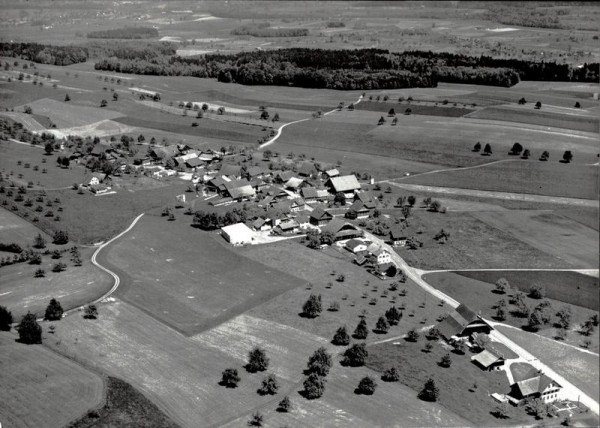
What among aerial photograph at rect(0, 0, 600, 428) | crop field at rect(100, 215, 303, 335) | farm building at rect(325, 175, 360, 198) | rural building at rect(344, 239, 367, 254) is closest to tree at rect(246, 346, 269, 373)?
aerial photograph at rect(0, 0, 600, 428)

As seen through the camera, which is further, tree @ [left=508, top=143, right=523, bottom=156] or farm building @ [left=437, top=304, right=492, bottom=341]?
tree @ [left=508, top=143, right=523, bottom=156]

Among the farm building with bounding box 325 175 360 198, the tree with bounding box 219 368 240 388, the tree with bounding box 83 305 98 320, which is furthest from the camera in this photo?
the farm building with bounding box 325 175 360 198

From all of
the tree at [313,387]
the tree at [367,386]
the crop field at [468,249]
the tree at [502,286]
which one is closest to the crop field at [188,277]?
the tree at [313,387]

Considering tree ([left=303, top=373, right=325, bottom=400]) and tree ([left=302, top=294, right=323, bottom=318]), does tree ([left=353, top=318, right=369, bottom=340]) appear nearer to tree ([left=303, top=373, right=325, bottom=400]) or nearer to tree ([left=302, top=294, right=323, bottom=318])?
tree ([left=302, top=294, right=323, bottom=318])

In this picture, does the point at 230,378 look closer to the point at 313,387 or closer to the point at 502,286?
the point at 313,387

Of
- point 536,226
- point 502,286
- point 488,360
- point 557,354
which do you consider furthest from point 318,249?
point 557,354

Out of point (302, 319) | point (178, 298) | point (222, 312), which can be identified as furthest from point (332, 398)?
point (178, 298)

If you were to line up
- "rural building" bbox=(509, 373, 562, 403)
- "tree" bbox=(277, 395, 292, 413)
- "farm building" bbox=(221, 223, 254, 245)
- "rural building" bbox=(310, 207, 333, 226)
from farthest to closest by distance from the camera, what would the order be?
1. "rural building" bbox=(310, 207, 333, 226)
2. "farm building" bbox=(221, 223, 254, 245)
3. "tree" bbox=(277, 395, 292, 413)
4. "rural building" bbox=(509, 373, 562, 403)
